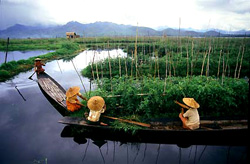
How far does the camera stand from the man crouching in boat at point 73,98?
5287 mm

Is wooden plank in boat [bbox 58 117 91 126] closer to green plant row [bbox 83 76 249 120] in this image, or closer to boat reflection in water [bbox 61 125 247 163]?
boat reflection in water [bbox 61 125 247 163]

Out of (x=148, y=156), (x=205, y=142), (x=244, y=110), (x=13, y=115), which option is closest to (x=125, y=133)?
(x=148, y=156)

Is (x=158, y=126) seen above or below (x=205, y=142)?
above

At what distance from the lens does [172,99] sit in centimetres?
553

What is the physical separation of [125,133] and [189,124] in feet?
7.23

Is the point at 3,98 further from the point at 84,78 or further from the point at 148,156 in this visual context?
the point at 148,156

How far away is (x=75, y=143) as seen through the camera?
17.2ft

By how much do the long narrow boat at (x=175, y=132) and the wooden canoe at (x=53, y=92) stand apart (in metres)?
1.82

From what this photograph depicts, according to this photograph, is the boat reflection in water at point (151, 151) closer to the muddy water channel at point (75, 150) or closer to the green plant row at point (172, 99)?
the muddy water channel at point (75, 150)

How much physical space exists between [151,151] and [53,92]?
561 cm

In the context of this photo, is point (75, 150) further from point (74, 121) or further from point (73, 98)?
point (73, 98)

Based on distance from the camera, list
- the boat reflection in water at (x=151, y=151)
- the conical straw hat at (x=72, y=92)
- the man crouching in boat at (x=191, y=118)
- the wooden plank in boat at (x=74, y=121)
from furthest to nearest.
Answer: the conical straw hat at (x=72, y=92)
the wooden plank in boat at (x=74, y=121)
the boat reflection in water at (x=151, y=151)
the man crouching in boat at (x=191, y=118)

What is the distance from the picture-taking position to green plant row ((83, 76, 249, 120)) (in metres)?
5.34

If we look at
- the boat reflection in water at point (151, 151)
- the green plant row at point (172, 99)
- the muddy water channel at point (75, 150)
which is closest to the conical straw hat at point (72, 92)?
the green plant row at point (172, 99)
